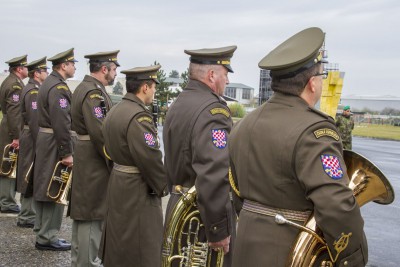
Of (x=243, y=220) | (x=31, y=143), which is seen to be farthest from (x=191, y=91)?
(x=31, y=143)

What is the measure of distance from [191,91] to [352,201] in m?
1.96

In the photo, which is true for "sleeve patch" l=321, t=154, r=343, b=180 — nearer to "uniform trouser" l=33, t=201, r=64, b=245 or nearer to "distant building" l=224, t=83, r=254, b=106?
"uniform trouser" l=33, t=201, r=64, b=245

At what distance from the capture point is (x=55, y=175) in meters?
6.76

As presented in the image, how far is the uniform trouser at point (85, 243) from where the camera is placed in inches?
218

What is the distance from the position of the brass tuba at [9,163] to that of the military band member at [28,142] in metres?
0.60

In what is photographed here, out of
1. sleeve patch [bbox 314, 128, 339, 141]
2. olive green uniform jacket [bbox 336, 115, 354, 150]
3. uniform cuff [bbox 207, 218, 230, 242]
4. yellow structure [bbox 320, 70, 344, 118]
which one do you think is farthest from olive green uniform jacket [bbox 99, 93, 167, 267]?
olive green uniform jacket [bbox 336, 115, 354, 150]

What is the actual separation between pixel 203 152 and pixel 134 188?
3.62 ft

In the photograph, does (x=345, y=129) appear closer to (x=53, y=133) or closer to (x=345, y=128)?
(x=345, y=128)

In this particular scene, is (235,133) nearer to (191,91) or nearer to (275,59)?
(275,59)

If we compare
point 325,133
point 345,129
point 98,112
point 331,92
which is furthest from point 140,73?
point 345,129

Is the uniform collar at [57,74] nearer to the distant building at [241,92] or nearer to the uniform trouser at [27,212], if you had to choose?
the uniform trouser at [27,212]

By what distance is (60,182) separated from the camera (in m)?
6.77

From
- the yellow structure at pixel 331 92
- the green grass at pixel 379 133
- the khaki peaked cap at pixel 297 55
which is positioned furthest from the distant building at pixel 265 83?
the green grass at pixel 379 133

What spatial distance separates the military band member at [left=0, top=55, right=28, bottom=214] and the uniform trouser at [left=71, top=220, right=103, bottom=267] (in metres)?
3.28
